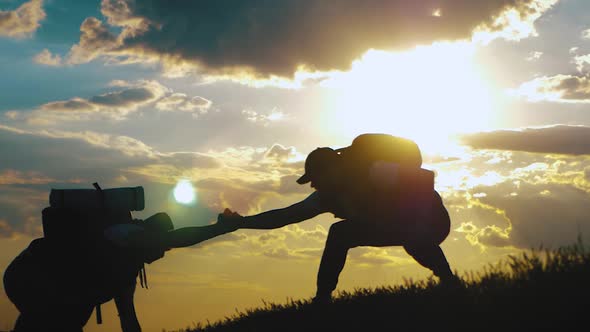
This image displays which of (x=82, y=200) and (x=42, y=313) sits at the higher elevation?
(x=82, y=200)

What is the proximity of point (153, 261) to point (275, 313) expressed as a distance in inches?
91.3

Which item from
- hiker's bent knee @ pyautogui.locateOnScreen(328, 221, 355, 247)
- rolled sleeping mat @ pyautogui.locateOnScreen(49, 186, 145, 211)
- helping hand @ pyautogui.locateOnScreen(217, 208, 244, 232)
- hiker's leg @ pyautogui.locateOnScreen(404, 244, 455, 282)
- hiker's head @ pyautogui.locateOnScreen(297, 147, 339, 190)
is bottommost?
hiker's leg @ pyautogui.locateOnScreen(404, 244, 455, 282)

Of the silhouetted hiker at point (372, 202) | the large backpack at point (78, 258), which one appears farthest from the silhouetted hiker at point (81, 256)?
the silhouetted hiker at point (372, 202)

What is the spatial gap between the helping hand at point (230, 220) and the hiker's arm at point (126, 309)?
165 cm

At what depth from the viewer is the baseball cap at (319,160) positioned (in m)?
8.52

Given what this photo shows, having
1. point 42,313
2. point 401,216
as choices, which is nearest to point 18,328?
point 42,313

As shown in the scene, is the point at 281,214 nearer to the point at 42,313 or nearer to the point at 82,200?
the point at 82,200

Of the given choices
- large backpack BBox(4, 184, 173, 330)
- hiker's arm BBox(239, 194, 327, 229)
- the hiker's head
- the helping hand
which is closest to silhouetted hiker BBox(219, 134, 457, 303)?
the hiker's head

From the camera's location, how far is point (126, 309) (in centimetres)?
854

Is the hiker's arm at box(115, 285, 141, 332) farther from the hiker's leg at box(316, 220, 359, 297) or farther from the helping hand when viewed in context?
the hiker's leg at box(316, 220, 359, 297)

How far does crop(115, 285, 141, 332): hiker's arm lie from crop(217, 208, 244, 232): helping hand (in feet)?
5.40

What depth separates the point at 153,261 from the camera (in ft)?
27.0

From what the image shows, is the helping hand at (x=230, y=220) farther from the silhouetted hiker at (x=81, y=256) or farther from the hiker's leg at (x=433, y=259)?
the hiker's leg at (x=433, y=259)

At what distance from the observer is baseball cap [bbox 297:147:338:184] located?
28.0ft
